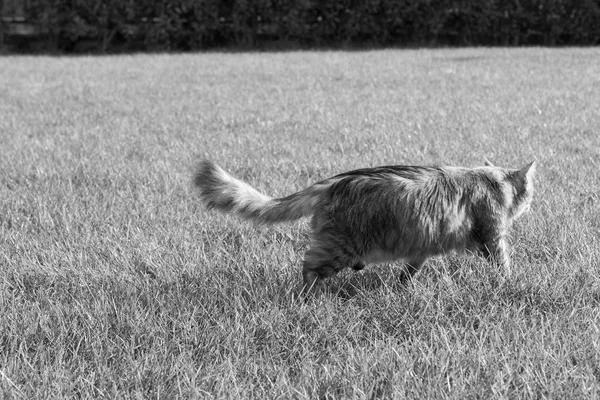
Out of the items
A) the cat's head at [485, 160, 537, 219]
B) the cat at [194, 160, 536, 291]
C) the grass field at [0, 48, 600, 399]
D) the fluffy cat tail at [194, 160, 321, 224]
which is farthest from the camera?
the cat's head at [485, 160, 537, 219]

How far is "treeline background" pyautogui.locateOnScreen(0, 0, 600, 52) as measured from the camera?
16.6 metres

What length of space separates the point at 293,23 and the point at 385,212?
15304 mm

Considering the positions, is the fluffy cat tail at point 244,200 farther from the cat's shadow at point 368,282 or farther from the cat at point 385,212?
the cat's shadow at point 368,282

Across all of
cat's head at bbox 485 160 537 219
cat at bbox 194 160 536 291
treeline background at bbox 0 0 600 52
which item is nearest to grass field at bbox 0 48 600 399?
cat at bbox 194 160 536 291

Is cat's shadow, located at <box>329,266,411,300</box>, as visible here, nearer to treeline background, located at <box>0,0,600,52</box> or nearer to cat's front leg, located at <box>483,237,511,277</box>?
cat's front leg, located at <box>483,237,511,277</box>

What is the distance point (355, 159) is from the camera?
4.91 metres

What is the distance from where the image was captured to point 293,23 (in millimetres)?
17156

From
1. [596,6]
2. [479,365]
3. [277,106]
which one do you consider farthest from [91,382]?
[596,6]

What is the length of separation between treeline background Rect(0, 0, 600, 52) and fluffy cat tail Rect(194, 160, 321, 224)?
14.9 m

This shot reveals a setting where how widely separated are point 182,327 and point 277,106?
5.61 metres

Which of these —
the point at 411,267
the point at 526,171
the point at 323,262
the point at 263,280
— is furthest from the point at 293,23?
the point at 323,262

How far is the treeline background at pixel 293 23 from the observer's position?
1661 cm

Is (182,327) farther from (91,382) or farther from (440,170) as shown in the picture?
(440,170)

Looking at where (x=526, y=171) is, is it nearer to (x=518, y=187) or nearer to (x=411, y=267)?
(x=518, y=187)
